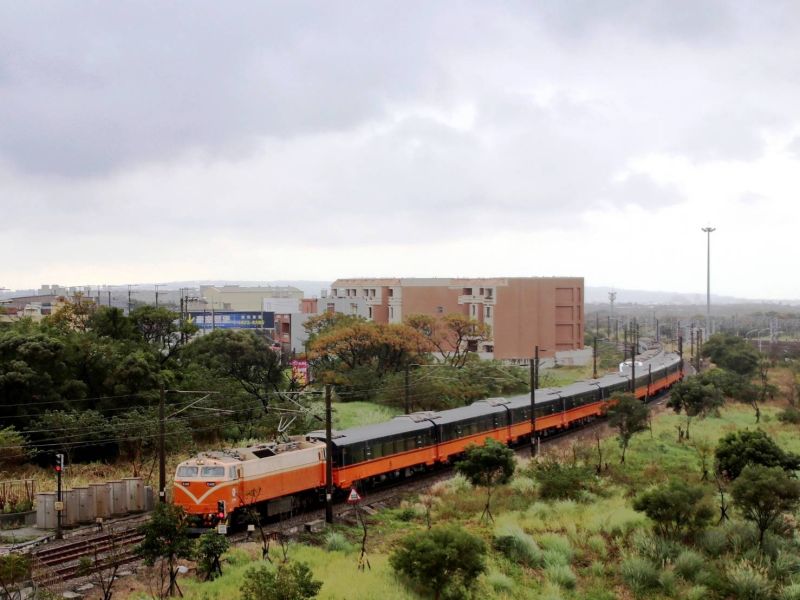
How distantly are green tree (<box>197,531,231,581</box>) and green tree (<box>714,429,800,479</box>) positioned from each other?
17.4m

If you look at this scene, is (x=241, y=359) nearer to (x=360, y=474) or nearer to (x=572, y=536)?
(x=360, y=474)

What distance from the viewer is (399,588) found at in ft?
53.4

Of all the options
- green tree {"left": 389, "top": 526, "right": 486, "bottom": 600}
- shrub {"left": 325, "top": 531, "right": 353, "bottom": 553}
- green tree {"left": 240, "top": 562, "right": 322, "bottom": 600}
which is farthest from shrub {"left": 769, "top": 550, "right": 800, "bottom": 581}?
green tree {"left": 240, "top": 562, "right": 322, "bottom": 600}

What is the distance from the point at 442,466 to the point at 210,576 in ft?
53.5

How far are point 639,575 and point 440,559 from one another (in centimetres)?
533

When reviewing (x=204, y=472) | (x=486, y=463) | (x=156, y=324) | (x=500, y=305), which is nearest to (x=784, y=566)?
(x=486, y=463)

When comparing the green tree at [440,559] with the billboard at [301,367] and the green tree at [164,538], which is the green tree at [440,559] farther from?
the billboard at [301,367]

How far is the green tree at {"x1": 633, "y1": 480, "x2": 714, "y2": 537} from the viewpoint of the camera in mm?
20188

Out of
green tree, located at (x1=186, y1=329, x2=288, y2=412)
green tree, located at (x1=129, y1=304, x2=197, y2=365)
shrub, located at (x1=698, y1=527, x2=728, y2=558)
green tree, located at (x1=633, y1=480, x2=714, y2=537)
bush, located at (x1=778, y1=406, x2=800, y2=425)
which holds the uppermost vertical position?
green tree, located at (x1=129, y1=304, x2=197, y2=365)

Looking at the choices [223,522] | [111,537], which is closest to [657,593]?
[223,522]

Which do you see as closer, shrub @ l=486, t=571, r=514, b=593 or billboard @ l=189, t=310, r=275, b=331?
shrub @ l=486, t=571, r=514, b=593

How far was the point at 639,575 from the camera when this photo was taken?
17891 mm

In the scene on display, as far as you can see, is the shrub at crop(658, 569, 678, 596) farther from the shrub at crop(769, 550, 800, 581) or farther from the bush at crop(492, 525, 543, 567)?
the bush at crop(492, 525, 543, 567)

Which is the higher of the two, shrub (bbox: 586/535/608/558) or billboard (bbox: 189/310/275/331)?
billboard (bbox: 189/310/275/331)
